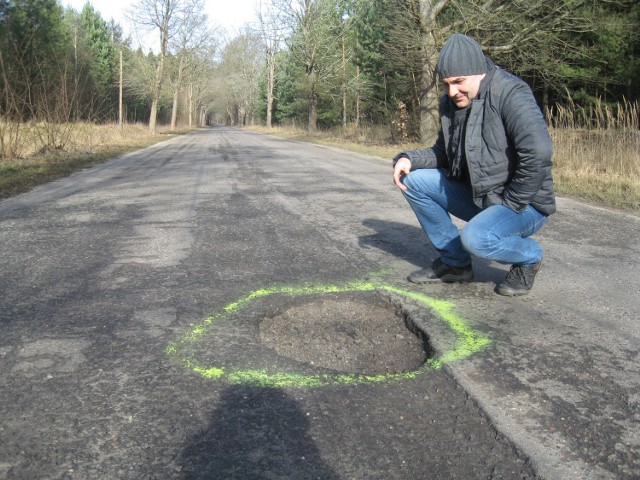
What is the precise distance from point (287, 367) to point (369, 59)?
33.4 meters

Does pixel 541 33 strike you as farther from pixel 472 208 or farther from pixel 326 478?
pixel 326 478

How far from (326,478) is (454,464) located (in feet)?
1.38

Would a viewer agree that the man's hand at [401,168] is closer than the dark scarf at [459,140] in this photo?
No

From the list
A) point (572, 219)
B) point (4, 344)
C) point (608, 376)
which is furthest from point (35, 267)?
point (572, 219)

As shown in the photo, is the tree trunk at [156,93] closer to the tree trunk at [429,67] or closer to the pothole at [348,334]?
the tree trunk at [429,67]

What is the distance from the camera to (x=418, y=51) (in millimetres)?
18547

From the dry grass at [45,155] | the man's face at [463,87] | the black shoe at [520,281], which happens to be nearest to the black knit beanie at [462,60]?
the man's face at [463,87]

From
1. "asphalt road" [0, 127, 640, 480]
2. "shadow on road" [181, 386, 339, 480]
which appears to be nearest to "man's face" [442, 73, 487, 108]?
"asphalt road" [0, 127, 640, 480]

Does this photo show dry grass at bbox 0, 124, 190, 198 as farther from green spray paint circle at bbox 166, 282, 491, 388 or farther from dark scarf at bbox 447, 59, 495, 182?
dark scarf at bbox 447, 59, 495, 182

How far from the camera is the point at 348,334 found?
2.79 m

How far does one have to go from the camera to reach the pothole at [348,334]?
2.47 meters

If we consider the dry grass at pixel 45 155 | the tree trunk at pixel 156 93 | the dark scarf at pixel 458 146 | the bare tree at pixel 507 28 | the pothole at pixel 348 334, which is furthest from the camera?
the tree trunk at pixel 156 93

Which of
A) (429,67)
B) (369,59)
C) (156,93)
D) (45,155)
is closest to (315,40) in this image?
(369,59)

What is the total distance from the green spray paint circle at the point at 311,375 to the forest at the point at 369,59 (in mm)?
8205
